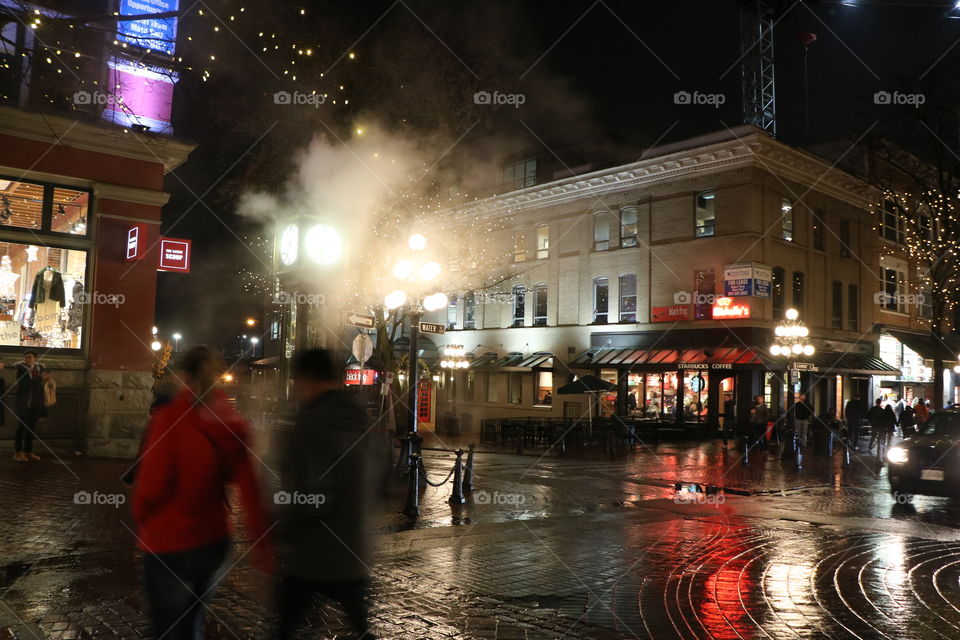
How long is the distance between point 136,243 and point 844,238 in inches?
1105

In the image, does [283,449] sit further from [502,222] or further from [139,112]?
[502,222]

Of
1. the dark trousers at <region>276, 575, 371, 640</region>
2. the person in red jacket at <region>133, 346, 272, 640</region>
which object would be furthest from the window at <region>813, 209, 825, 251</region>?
the person in red jacket at <region>133, 346, 272, 640</region>

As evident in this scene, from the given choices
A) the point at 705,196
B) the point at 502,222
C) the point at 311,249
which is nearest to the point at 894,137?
the point at 705,196

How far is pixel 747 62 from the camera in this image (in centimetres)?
3011

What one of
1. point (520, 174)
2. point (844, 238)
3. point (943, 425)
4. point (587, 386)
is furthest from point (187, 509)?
point (844, 238)

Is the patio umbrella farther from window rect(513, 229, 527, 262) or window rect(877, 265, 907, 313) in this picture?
window rect(877, 265, 907, 313)

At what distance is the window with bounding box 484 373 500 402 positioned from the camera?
35.3 meters

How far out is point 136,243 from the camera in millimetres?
14258

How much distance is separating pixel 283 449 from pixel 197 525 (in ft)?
2.35

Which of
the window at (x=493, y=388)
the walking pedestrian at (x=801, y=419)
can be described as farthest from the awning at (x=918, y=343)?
the window at (x=493, y=388)

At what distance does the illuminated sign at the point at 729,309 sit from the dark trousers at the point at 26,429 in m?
21.8

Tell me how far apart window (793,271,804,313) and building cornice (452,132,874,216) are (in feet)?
11.5

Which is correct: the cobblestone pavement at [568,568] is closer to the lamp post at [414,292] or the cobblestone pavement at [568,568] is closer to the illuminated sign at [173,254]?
the lamp post at [414,292]

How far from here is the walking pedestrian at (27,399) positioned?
39.4 feet
